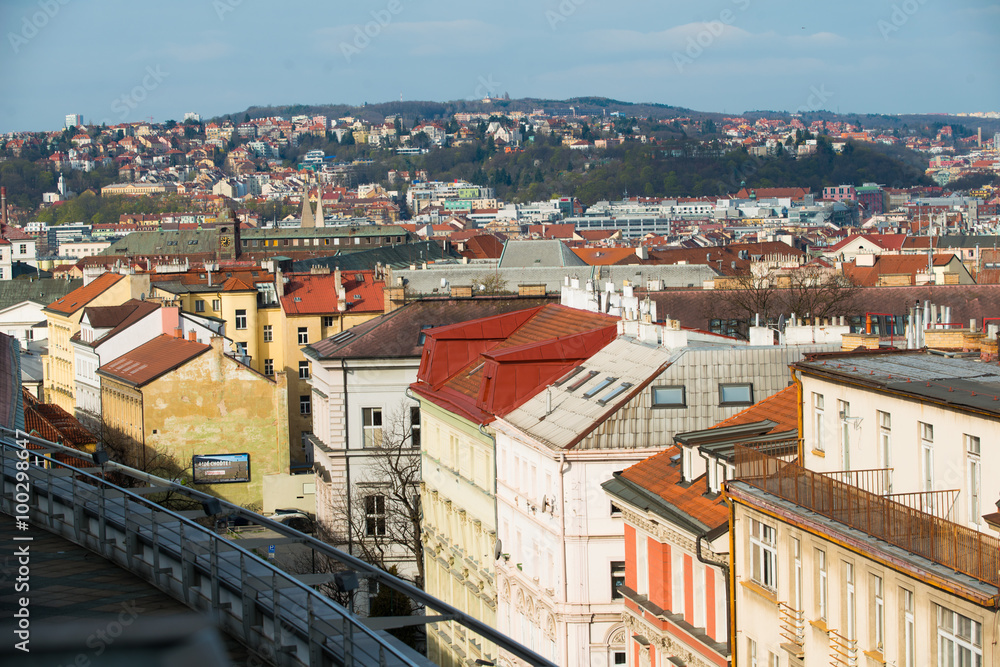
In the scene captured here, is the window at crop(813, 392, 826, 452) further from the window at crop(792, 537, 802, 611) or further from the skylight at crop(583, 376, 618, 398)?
the skylight at crop(583, 376, 618, 398)

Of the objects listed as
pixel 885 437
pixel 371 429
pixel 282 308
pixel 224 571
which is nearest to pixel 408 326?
pixel 371 429

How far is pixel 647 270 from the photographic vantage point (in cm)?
5375

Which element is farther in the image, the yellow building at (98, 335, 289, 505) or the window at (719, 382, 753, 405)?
the yellow building at (98, 335, 289, 505)

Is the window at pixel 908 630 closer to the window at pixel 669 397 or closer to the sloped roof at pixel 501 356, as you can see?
Result: the window at pixel 669 397

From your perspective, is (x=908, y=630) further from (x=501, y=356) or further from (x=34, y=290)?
(x=34, y=290)

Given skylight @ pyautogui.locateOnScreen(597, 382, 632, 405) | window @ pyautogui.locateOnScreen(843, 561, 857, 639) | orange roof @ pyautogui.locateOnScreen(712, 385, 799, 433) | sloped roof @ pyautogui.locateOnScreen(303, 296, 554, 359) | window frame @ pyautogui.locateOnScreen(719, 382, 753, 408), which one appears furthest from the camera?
sloped roof @ pyautogui.locateOnScreen(303, 296, 554, 359)

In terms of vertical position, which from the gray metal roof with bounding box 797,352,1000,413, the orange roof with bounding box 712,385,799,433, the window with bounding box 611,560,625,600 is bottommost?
the window with bounding box 611,560,625,600

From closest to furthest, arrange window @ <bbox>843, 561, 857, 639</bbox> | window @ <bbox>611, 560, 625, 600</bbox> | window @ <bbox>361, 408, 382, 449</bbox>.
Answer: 1. window @ <bbox>843, 561, 857, 639</bbox>
2. window @ <bbox>611, 560, 625, 600</bbox>
3. window @ <bbox>361, 408, 382, 449</bbox>

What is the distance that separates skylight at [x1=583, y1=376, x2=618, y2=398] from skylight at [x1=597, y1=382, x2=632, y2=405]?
355 millimetres

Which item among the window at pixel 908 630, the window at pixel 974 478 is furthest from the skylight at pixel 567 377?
the window at pixel 908 630

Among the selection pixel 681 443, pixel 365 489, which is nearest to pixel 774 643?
pixel 681 443

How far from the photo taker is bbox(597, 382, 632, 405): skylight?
21.1 m

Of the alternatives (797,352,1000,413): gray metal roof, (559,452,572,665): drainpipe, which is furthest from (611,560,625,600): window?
(797,352,1000,413): gray metal roof

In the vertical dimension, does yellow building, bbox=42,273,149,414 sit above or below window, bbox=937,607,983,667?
below
